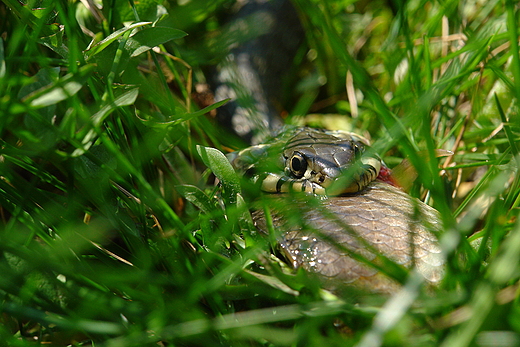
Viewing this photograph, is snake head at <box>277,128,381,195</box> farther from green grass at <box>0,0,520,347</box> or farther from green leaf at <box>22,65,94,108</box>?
green leaf at <box>22,65,94,108</box>

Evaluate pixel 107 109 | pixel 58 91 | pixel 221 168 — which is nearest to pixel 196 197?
pixel 221 168

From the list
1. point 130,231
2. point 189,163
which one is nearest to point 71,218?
point 130,231

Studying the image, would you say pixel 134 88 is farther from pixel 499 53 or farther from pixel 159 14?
pixel 499 53

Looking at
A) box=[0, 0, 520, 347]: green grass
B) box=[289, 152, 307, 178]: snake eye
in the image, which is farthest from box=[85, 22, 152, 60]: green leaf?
box=[289, 152, 307, 178]: snake eye

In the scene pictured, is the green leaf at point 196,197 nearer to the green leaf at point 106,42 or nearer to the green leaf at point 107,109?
the green leaf at point 107,109

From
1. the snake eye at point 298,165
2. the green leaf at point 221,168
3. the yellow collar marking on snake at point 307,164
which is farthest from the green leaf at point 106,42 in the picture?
the snake eye at point 298,165
